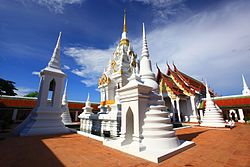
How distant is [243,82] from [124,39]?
2292 centimetres

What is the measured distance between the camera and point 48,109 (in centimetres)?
936

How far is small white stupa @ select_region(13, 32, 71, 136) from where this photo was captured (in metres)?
8.66

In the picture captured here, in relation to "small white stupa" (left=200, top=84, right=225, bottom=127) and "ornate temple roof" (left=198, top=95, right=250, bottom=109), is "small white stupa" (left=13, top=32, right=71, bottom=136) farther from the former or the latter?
"ornate temple roof" (left=198, top=95, right=250, bottom=109)

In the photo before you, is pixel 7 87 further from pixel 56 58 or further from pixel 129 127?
pixel 129 127

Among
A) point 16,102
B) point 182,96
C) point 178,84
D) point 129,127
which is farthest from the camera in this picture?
point 178,84

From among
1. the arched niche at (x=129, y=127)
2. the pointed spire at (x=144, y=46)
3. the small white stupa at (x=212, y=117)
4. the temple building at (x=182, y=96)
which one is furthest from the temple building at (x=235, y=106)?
the arched niche at (x=129, y=127)

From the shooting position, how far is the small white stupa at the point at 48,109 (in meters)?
8.66

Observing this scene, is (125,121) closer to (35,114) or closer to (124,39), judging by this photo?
(35,114)

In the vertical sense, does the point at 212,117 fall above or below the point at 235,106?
below

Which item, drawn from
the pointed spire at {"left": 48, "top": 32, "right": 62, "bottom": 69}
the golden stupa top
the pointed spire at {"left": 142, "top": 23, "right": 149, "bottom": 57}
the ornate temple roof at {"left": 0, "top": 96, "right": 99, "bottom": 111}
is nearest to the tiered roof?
the golden stupa top

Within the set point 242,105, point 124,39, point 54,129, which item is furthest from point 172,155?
point 124,39

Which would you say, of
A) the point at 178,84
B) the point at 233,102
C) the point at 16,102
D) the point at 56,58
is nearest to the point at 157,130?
the point at 56,58

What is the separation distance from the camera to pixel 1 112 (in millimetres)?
18578

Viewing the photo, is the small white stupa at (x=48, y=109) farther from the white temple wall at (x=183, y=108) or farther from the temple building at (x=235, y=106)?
the temple building at (x=235, y=106)
